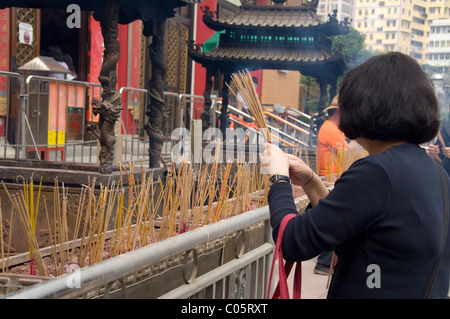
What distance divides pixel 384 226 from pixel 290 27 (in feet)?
25.0

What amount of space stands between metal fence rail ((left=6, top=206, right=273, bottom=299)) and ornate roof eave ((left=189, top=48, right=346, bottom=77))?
5942mm

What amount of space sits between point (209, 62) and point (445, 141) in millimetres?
3958

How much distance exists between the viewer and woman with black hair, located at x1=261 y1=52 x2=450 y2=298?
1.53 metres

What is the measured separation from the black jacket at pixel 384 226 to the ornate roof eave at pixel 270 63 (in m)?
7.15

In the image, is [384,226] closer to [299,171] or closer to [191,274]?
[299,171]

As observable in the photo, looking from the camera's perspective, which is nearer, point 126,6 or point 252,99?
point 252,99

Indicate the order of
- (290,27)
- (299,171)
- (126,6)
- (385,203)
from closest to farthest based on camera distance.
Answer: (385,203), (299,171), (126,6), (290,27)

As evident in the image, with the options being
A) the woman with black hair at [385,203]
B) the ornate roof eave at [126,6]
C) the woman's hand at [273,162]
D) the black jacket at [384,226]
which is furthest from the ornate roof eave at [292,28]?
the black jacket at [384,226]

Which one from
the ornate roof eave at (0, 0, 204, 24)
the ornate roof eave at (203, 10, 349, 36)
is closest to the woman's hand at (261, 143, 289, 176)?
the ornate roof eave at (0, 0, 204, 24)

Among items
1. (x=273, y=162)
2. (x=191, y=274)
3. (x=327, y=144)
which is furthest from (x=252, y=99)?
(x=327, y=144)

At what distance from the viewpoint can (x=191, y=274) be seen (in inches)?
88.1

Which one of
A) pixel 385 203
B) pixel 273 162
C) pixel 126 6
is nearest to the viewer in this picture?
pixel 385 203

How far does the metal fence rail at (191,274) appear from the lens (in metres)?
1.49

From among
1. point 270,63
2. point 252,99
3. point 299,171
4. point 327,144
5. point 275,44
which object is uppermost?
point 275,44
